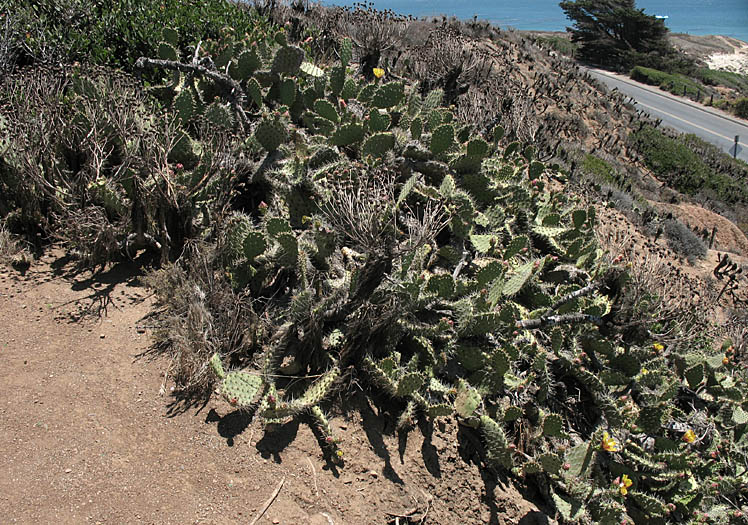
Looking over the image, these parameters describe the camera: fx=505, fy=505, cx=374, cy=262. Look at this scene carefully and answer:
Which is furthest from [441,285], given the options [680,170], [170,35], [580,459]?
[680,170]

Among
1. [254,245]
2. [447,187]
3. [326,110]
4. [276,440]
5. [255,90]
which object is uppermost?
[255,90]

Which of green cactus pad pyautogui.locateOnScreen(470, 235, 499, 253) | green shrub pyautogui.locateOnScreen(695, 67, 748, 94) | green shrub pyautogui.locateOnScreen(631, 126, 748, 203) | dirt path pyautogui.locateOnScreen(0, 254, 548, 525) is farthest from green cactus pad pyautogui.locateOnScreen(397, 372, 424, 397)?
green shrub pyautogui.locateOnScreen(695, 67, 748, 94)

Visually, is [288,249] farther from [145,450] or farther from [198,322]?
[145,450]

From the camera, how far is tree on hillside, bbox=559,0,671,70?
135ft

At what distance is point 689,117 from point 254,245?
33.4 m

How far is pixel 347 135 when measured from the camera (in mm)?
4348

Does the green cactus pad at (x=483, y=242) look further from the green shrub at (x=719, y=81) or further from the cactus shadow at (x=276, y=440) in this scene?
the green shrub at (x=719, y=81)

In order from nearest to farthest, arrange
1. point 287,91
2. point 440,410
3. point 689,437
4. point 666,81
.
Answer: point 440,410 < point 689,437 < point 287,91 < point 666,81

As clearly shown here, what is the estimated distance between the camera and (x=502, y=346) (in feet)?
11.9

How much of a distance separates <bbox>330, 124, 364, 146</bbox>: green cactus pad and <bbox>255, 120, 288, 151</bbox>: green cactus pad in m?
0.46

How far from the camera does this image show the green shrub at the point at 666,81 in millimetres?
35500

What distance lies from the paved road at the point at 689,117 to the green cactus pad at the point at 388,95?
77.5 ft

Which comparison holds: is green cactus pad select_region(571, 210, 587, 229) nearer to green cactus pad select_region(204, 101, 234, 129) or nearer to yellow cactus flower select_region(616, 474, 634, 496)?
yellow cactus flower select_region(616, 474, 634, 496)

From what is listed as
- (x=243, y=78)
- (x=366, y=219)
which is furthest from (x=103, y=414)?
(x=243, y=78)
